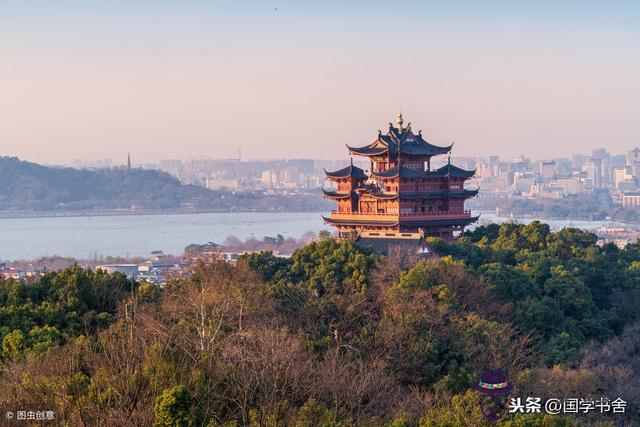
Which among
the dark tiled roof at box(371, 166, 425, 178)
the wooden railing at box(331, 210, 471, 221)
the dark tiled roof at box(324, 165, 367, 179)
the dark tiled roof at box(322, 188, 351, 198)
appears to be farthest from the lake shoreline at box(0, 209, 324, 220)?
the dark tiled roof at box(371, 166, 425, 178)

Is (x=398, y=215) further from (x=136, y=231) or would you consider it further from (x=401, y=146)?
(x=136, y=231)

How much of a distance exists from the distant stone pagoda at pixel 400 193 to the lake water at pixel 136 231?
34.0m

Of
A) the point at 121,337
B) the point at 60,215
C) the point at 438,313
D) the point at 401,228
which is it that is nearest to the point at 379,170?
the point at 401,228

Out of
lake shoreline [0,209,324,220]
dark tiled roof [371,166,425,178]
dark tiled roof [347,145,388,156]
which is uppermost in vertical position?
dark tiled roof [347,145,388,156]

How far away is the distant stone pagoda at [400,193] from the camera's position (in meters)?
18.6

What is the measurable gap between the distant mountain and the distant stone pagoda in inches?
3442

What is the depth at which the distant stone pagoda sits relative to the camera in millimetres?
18625

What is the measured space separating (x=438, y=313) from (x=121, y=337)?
181 inches

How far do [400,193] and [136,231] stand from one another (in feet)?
209

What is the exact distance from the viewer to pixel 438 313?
12.3 meters

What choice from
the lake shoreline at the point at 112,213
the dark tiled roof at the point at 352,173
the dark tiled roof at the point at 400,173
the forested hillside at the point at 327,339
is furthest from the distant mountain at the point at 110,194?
the forested hillside at the point at 327,339

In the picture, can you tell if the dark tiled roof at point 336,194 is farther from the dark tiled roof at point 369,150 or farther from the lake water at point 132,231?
the lake water at point 132,231

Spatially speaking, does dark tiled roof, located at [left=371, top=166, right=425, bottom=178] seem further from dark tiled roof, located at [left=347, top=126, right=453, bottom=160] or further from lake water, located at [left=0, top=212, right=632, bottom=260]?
lake water, located at [left=0, top=212, right=632, bottom=260]

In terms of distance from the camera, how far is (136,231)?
80.3m
